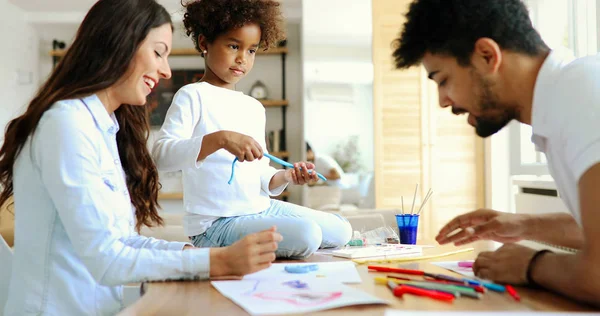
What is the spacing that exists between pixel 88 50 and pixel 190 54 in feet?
16.7

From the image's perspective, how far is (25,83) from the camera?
20.3 ft

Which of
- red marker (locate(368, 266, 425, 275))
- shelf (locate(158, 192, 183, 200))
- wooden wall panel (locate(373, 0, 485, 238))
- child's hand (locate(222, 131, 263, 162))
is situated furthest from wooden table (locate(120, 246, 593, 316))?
shelf (locate(158, 192, 183, 200))

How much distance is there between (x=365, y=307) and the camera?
0.83m

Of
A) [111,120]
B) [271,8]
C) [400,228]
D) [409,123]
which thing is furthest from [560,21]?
[111,120]

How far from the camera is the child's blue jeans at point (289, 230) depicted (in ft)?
4.59

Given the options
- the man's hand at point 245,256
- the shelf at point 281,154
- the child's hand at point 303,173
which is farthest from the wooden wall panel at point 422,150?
the man's hand at point 245,256

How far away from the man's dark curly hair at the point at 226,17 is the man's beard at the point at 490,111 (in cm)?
104

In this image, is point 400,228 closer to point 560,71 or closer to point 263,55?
point 560,71

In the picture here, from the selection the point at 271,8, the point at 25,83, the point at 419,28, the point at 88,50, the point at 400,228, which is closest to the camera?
the point at 419,28

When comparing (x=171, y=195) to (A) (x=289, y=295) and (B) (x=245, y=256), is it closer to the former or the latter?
(B) (x=245, y=256)

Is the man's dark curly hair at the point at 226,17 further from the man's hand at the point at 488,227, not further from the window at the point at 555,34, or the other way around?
the window at the point at 555,34

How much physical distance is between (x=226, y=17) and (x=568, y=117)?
128 centimetres

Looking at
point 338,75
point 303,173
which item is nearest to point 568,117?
point 303,173

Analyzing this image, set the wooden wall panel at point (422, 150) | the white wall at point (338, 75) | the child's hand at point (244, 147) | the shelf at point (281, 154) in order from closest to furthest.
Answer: the child's hand at point (244, 147) < the wooden wall panel at point (422, 150) < the white wall at point (338, 75) < the shelf at point (281, 154)
